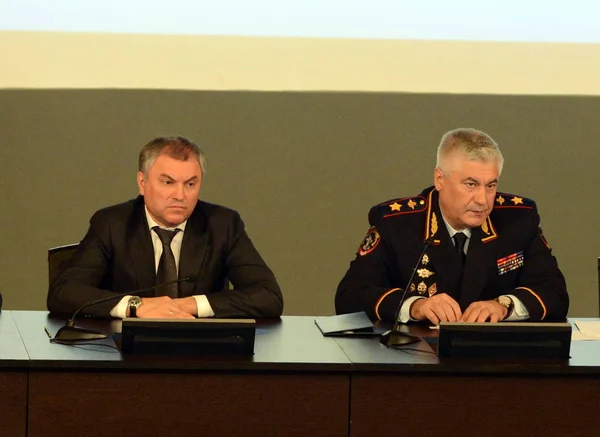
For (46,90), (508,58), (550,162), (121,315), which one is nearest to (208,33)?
(46,90)

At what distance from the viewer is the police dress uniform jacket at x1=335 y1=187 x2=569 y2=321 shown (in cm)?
360

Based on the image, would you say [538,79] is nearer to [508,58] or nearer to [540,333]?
[508,58]

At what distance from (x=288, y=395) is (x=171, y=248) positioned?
3.58ft

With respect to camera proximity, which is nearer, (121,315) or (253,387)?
(253,387)

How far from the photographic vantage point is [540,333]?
2.83m

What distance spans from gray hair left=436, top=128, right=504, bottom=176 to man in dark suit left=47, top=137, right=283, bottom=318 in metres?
0.68

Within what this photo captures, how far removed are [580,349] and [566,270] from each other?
2.43 metres

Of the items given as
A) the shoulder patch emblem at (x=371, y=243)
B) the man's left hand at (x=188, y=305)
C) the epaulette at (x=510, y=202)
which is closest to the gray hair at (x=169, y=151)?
the man's left hand at (x=188, y=305)

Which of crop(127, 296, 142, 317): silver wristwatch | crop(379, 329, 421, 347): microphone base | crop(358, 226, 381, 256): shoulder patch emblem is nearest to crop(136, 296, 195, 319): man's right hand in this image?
crop(127, 296, 142, 317): silver wristwatch

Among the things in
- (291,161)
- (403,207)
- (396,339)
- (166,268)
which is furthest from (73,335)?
(291,161)

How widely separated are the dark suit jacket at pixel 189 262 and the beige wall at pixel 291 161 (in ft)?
4.73

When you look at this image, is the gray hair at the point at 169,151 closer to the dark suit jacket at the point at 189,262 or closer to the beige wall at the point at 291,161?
the dark suit jacket at the point at 189,262

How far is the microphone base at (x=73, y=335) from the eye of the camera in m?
2.86

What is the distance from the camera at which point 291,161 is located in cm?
520
